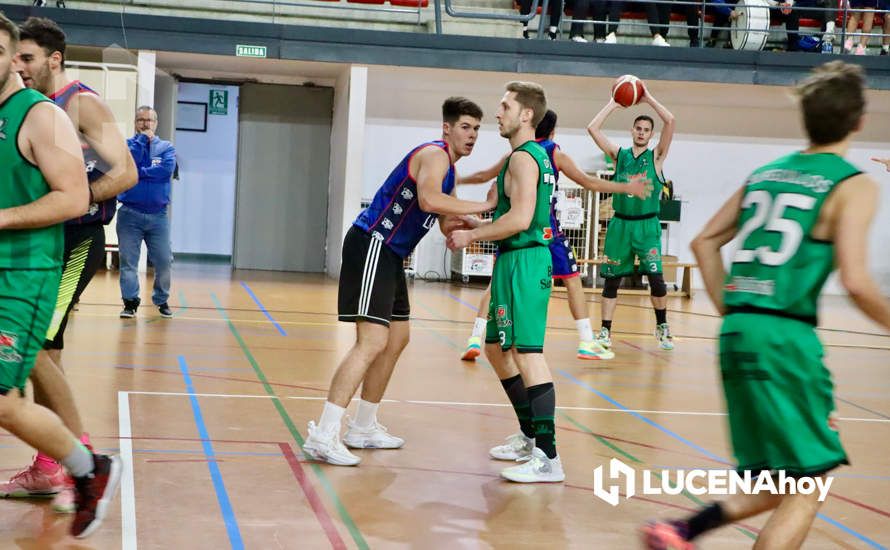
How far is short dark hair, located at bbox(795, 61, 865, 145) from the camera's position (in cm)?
304

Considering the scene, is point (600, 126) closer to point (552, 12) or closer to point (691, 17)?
point (552, 12)

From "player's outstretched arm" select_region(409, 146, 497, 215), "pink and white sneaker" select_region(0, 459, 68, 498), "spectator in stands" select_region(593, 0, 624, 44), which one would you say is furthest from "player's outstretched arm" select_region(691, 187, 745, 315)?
"spectator in stands" select_region(593, 0, 624, 44)

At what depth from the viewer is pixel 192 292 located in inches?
513

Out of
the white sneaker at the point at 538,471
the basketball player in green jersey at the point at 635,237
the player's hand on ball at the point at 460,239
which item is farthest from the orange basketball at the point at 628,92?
the white sneaker at the point at 538,471

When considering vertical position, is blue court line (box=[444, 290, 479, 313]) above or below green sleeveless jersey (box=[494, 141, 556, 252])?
below

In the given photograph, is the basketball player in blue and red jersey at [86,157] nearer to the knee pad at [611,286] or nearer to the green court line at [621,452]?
the green court line at [621,452]

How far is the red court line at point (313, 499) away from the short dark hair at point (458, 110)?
1831 millimetres

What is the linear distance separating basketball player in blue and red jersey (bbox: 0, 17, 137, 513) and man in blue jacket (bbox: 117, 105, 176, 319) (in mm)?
5725

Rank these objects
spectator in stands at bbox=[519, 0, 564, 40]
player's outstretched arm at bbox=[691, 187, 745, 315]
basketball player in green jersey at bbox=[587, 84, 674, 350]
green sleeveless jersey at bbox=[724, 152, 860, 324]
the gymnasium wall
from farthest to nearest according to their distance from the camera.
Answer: the gymnasium wall → spectator in stands at bbox=[519, 0, 564, 40] → basketball player in green jersey at bbox=[587, 84, 674, 350] → player's outstretched arm at bbox=[691, 187, 745, 315] → green sleeveless jersey at bbox=[724, 152, 860, 324]

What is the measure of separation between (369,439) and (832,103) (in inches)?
124

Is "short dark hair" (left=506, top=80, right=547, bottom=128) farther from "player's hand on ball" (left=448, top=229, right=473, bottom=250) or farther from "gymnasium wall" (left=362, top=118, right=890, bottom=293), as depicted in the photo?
"gymnasium wall" (left=362, top=118, right=890, bottom=293)

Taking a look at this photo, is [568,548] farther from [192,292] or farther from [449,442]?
[192,292]

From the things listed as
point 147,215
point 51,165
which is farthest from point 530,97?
point 147,215

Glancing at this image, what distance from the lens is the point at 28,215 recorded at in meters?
3.35
